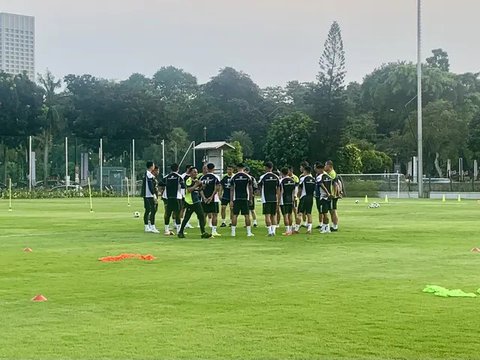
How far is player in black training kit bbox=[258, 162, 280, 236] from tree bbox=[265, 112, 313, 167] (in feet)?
194

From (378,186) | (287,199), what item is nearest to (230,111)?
(378,186)

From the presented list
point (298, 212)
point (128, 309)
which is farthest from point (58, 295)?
point (298, 212)

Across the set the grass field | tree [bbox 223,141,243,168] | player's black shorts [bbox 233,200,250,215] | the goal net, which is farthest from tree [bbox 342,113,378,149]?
the grass field

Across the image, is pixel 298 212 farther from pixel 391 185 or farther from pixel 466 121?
pixel 466 121

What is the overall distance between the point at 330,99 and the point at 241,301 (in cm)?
7263

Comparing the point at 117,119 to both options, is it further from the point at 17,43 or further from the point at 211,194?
the point at 17,43

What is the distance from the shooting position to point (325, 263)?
49.9ft

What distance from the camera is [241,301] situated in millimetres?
10688

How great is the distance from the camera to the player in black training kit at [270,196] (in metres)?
22.2

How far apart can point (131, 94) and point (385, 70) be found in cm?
3368

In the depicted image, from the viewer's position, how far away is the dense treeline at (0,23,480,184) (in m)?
81.6

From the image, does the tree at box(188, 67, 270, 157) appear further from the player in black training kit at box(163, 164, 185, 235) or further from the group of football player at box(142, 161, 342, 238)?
the player in black training kit at box(163, 164, 185, 235)

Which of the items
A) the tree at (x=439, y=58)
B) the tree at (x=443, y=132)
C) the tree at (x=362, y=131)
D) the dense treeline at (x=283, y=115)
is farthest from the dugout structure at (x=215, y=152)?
the tree at (x=439, y=58)

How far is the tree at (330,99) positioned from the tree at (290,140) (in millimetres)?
1042
